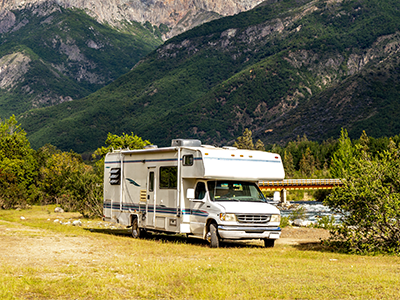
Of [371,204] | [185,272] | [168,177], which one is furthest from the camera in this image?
[168,177]

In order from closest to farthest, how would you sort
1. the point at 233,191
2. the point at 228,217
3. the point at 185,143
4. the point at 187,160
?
the point at 228,217 → the point at 233,191 → the point at 187,160 → the point at 185,143

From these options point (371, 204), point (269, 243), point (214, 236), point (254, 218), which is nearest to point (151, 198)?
point (214, 236)

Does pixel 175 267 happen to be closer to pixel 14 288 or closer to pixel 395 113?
pixel 14 288

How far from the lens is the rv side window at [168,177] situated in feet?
59.1

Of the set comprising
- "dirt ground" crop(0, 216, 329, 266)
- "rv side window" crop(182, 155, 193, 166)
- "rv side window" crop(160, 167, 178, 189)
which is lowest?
"dirt ground" crop(0, 216, 329, 266)

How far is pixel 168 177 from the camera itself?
60.1ft

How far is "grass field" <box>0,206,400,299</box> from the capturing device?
32.0ft

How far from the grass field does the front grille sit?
3.09 feet

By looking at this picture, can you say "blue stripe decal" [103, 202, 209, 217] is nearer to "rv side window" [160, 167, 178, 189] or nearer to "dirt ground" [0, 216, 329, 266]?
"rv side window" [160, 167, 178, 189]

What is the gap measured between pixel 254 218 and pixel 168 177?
362cm

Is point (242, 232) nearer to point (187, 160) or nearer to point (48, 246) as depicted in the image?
point (187, 160)

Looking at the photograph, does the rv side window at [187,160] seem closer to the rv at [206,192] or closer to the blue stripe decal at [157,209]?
the rv at [206,192]

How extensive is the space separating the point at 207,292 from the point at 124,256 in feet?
17.3

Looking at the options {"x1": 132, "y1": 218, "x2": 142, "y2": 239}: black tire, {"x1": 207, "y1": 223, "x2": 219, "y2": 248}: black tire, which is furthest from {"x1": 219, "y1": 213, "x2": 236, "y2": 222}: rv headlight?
{"x1": 132, "y1": 218, "x2": 142, "y2": 239}: black tire
